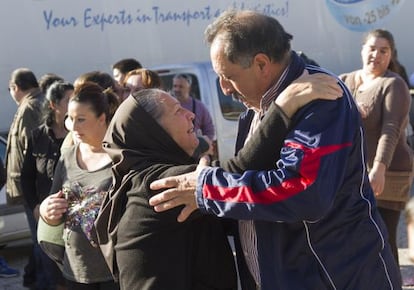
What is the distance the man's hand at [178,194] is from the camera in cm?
250

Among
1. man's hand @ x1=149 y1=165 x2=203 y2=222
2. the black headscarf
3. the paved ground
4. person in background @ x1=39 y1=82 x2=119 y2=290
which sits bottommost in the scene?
the paved ground

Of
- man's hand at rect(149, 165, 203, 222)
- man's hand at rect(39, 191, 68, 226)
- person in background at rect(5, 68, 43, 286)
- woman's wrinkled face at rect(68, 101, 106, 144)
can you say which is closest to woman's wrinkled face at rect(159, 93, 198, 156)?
man's hand at rect(149, 165, 203, 222)

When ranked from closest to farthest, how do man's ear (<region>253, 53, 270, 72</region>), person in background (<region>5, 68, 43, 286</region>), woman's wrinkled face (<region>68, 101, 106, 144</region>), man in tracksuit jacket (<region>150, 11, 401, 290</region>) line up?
man in tracksuit jacket (<region>150, 11, 401, 290</region>) < man's ear (<region>253, 53, 270, 72</region>) < woman's wrinkled face (<region>68, 101, 106, 144</region>) < person in background (<region>5, 68, 43, 286</region>)

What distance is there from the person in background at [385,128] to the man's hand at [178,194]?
2459mm

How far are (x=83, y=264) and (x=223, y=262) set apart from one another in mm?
1163

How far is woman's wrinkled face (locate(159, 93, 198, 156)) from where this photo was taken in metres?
2.77

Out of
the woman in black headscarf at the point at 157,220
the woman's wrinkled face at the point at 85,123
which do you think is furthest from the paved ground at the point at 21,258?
the woman in black headscarf at the point at 157,220

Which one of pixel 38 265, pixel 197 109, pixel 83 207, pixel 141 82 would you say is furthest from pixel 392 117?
pixel 38 265

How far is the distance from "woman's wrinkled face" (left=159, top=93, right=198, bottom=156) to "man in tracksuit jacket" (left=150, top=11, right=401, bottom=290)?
26cm

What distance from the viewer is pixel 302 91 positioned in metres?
2.40

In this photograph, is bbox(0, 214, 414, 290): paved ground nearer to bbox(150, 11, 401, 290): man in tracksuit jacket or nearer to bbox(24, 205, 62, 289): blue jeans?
bbox(24, 205, 62, 289): blue jeans

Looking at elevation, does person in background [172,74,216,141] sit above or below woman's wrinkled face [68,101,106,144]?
below

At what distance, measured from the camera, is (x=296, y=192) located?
232cm

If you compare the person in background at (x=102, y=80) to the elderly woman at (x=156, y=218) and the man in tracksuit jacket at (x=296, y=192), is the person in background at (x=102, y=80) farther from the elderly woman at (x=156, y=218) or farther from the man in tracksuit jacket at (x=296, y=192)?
the man in tracksuit jacket at (x=296, y=192)
